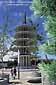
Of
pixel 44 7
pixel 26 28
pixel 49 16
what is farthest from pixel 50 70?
pixel 26 28

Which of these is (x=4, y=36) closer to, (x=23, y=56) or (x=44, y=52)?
(x=23, y=56)

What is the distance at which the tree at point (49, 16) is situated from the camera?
536 cm

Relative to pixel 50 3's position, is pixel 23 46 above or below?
below

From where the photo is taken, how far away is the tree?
5.36 meters

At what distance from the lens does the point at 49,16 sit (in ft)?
18.0

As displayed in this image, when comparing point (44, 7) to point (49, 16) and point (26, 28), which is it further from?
point (26, 28)

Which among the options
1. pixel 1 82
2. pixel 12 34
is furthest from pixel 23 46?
pixel 1 82

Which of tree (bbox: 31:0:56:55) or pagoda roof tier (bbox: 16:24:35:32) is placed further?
pagoda roof tier (bbox: 16:24:35:32)

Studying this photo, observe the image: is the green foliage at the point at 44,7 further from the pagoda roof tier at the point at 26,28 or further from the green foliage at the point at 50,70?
the pagoda roof tier at the point at 26,28

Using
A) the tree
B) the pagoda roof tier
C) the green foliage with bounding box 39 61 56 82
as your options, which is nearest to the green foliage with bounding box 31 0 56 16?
the tree

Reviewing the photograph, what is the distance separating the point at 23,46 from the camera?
52.9m

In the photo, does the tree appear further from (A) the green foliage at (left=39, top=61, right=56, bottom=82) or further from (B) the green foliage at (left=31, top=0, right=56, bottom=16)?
(A) the green foliage at (left=39, top=61, right=56, bottom=82)

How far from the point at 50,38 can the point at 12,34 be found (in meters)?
36.3

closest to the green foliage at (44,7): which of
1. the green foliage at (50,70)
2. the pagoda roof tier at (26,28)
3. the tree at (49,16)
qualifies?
the tree at (49,16)
